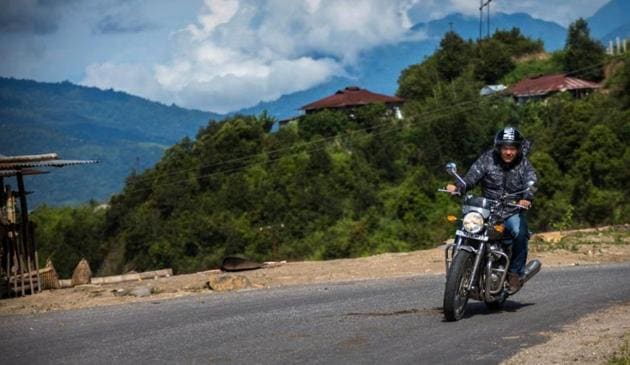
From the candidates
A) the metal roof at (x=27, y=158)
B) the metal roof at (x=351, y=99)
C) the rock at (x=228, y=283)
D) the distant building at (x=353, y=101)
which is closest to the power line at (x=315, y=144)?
the distant building at (x=353, y=101)

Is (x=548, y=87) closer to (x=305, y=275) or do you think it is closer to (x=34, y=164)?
(x=305, y=275)

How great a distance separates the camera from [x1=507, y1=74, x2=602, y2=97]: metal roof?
87.4m

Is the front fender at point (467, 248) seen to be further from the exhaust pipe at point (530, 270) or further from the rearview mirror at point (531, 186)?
the exhaust pipe at point (530, 270)

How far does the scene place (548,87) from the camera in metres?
89.2

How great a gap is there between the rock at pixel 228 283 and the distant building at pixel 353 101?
92.3m

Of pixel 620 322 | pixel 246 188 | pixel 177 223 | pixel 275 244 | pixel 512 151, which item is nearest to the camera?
pixel 620 322

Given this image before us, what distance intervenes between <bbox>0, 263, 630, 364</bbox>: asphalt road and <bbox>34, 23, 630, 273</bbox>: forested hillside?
108ft

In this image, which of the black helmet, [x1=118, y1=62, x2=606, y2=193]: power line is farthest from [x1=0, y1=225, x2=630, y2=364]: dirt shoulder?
[x1=118, y1=62, x2=606, y2=193]: power line

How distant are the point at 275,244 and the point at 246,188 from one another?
40.3 feet

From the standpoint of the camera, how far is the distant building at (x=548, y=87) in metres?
87.1

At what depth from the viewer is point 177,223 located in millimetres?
71250

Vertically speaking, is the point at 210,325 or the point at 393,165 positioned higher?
the point at 393,165

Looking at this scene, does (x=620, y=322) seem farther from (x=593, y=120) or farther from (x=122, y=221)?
(x=122, y=221)

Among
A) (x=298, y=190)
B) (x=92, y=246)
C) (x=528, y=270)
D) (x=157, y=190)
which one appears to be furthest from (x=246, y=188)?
(x=528, y=270)
